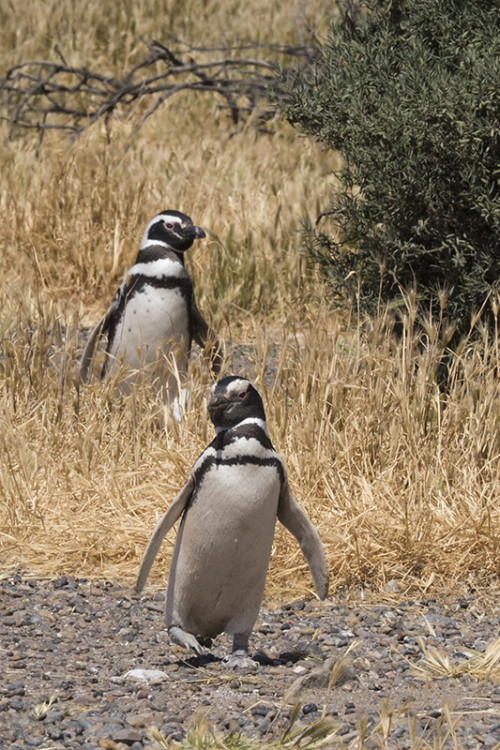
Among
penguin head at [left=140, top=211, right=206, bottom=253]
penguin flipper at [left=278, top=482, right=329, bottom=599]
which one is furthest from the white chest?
penguin flipper at [left=278, top=482, right=329, bottom=599]

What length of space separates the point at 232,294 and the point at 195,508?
4.11 m

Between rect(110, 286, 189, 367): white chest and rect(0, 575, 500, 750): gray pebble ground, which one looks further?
rect(110, 286, 189, 367): white chest

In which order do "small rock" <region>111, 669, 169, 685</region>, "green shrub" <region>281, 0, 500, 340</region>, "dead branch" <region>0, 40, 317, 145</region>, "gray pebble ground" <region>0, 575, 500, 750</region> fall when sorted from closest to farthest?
"gray pebble ground" <region>0, 575, 500, 750</region>
"small rock" <region>111, 669, 169, 685</region>
"green shrub" <region>281, 0, 500, 340</region>
"dead branch" <region>0, 40, 317, 145</region>

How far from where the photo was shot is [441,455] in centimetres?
496

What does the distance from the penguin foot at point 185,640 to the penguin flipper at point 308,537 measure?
17.4 inches

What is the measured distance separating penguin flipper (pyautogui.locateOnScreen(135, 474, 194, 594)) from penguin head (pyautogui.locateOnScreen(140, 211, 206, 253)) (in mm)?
2445

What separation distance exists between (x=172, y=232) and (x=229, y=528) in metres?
2.70

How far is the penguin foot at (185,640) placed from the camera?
3.71 metres

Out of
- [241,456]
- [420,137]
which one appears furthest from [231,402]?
[420,137]

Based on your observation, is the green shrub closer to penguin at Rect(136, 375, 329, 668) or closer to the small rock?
penguin at Rect(136, 375, 329, 668)

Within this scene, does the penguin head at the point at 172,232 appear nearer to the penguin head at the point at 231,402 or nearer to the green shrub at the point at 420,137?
the green shrub at the point at 420,137

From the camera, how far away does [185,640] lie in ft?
12.2

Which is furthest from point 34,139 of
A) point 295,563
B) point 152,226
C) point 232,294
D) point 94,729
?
point 94,729

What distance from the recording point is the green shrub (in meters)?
5.45
